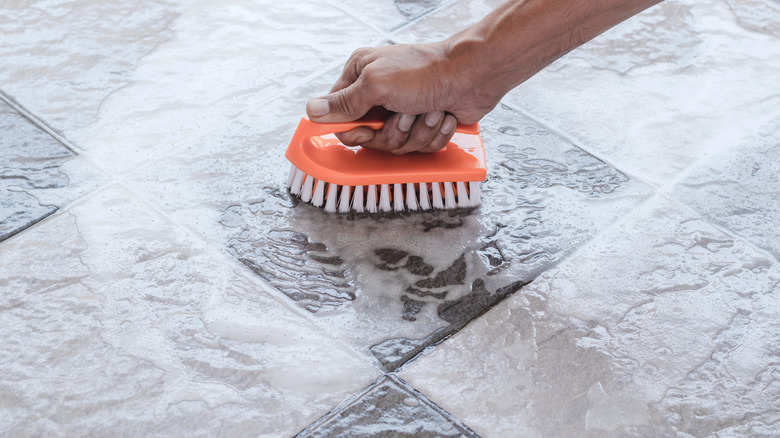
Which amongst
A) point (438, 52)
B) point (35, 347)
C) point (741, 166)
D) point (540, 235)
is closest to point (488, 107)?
point (438, 52)

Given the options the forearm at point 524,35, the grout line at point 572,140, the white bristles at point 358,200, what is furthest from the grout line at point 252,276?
the grout line at point 572,140

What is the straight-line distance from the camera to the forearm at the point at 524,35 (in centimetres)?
127

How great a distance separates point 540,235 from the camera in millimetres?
1340

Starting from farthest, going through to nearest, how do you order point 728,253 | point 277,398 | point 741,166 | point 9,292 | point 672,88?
point 672,88
point 741,166
point 728,253
point 9,292
point 277,398

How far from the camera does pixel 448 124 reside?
1.34 metres

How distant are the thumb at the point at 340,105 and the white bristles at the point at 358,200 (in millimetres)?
127

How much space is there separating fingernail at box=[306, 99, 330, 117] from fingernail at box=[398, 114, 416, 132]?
125 millimetres

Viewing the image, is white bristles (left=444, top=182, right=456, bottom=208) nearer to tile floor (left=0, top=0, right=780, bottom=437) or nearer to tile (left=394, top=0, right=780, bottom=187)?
tile floor (left=0, top=0, right=780, bottom=437)

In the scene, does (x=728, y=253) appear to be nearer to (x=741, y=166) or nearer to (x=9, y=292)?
(x=741, y=166)

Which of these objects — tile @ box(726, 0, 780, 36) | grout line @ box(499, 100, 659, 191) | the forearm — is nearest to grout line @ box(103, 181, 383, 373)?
the forearm

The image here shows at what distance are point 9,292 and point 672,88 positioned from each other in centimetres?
136

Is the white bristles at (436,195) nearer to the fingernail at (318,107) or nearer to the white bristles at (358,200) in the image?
the white bristles at (358,200)

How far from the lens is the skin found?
1.28 m

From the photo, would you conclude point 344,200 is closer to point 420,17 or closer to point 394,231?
point 394,231
